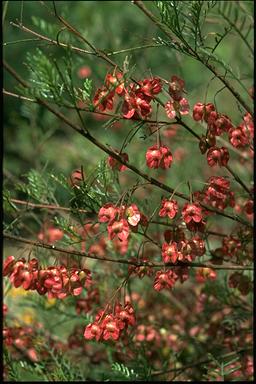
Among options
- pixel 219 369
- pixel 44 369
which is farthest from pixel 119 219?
pixel 44 369

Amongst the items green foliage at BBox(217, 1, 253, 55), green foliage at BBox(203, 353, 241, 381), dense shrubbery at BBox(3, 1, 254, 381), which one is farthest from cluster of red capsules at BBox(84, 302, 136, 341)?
green foliage at BBox(217, 1, 253, 55)

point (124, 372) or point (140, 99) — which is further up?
point (140, 99)

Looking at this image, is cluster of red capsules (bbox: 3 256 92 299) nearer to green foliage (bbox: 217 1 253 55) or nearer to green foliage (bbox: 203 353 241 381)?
green foliage (bbox: 203 353 241 381)

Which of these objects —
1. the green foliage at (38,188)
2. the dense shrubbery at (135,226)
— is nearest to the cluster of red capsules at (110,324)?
the dense shrubbery at (135,226)

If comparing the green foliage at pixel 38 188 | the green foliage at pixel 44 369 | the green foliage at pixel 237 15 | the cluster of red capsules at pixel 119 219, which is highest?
the green foliage at pixel 237 15

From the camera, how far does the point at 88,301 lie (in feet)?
6.17

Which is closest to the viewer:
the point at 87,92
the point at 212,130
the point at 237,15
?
the point at 87,92

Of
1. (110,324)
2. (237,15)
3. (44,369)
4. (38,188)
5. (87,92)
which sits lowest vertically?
(44,369)

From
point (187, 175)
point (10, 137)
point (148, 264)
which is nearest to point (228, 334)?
point (148, 264)

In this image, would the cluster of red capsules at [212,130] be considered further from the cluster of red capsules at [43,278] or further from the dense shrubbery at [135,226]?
the cluster of red capsules at [43,278]

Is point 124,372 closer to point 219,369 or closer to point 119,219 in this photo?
point 219,369

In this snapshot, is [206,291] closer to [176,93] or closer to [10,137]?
[176,93]

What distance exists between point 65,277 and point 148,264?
20 centimetres

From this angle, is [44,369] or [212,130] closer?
[212,130]
